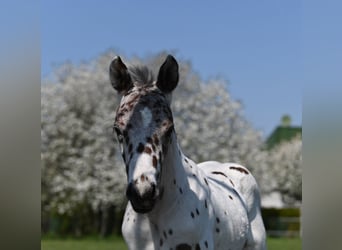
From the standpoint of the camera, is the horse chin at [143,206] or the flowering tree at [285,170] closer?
the horse chin at [143,206]

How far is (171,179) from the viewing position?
289 centimetres

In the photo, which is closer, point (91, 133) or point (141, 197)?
point (141, 197)

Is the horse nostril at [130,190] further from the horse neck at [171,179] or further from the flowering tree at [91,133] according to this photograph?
the flowering tree at [91,133]

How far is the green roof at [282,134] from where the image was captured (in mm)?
27875

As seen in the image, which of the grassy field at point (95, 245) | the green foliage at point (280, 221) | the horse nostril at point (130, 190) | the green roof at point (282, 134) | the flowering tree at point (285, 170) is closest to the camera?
the horse nostril at point (130, 190)

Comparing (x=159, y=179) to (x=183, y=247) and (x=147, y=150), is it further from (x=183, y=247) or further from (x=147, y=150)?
(x=183, y=247)

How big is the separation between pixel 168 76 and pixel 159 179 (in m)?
0.49

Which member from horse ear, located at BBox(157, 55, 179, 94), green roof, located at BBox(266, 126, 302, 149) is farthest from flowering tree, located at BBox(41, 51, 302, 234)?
horse ear, located at BBox(157, 55, 179, 94)

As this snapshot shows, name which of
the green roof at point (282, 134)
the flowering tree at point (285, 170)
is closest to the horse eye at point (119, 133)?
the flowering tree at point (285, 170)

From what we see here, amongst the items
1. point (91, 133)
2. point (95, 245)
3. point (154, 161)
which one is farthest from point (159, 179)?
point (91, 133)
